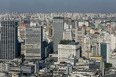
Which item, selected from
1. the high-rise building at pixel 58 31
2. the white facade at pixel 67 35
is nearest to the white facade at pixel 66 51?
the high-rise building at pixel 58 31

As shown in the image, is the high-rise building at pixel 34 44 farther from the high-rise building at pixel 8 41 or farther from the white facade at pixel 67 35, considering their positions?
the white facade at pixel 67 35

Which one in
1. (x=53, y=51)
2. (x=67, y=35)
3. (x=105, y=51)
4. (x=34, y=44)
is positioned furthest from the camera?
(x=67, y=35)

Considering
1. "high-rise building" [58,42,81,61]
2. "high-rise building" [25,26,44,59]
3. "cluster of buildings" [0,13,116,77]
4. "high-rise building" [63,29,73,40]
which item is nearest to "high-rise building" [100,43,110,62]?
"cluster of buildings" [0,13,116,77]

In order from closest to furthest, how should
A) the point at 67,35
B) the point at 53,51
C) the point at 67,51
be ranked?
the point at 67,51
the point at 53,51
the point at 67,35

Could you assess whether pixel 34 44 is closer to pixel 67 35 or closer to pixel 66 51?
pixel 66 51

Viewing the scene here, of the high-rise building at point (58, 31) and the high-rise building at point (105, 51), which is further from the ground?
the high-rise building at point (58, 31)

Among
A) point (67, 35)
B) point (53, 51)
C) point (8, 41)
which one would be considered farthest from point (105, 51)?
point (8, 41)

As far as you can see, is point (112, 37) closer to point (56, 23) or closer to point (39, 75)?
point (56, 23)
